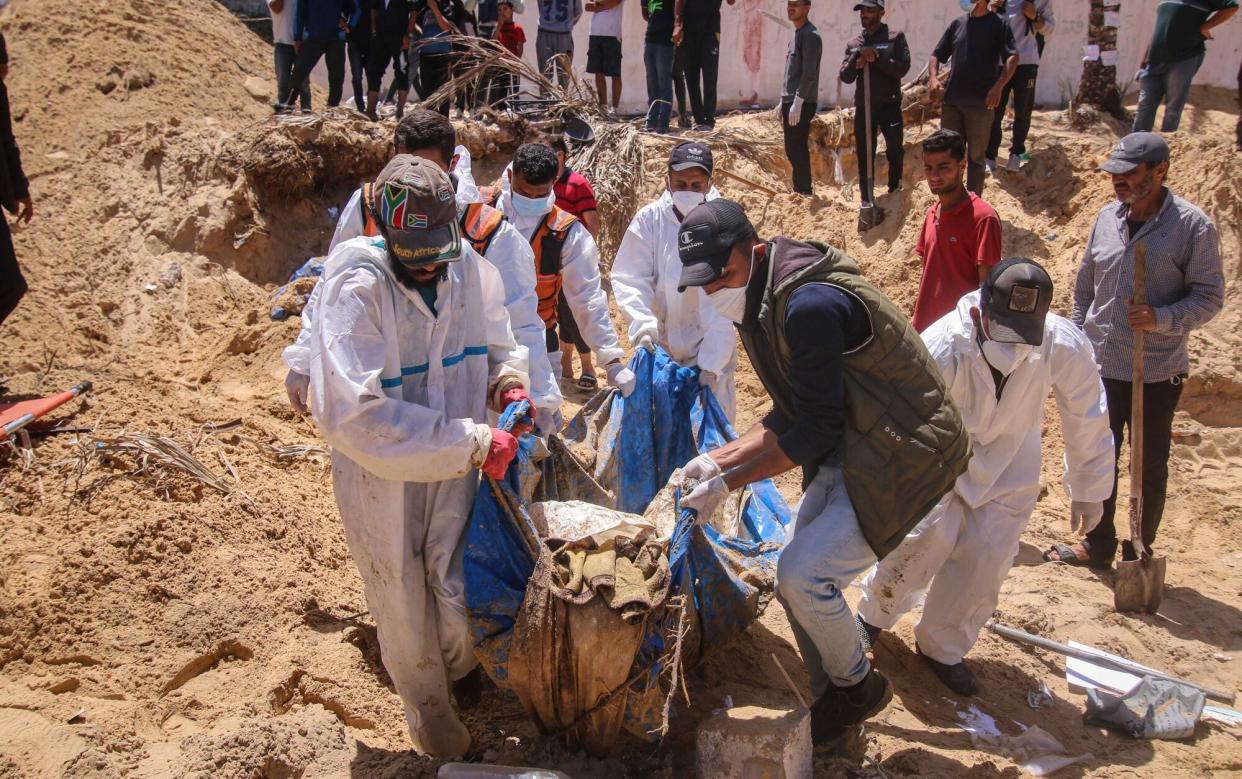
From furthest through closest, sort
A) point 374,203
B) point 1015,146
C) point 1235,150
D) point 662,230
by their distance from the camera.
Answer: point 1015,146 < point 1235,150 < point 662,230 < point 374,203

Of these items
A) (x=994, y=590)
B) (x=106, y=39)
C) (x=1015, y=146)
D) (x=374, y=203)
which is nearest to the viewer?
(x=374, y=203)

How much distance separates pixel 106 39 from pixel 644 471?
25.8 feet

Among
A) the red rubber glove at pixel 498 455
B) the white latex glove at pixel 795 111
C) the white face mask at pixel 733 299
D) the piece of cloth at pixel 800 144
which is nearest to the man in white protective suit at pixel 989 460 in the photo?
the white face mask at pixel 733 299

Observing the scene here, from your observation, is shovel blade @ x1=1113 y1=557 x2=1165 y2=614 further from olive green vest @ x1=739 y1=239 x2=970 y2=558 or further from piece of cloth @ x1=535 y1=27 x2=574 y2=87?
piece of cloth @ x1=535 y1=27 x2=574 y2=87

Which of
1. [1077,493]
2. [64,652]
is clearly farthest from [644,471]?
[64,652]

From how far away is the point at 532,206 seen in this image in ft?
18.7

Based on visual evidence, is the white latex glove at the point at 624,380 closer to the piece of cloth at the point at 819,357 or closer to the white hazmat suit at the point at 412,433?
the white hazmat suit at the point at 412,433

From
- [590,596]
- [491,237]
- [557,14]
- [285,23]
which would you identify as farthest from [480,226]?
[557,14]

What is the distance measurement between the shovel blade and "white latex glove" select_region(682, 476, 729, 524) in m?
2.76

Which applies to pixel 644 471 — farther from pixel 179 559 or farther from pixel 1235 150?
pixel 1235 150

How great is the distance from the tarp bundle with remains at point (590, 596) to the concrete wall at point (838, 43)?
9162mm

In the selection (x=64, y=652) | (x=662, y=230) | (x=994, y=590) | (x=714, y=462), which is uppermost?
(x=662, y=230)

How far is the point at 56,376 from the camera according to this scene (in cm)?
569

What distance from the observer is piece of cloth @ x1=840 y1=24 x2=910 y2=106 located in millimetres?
8289
